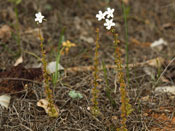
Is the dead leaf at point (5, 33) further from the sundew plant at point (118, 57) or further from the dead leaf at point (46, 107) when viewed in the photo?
the sundew plant at point (118, 57)

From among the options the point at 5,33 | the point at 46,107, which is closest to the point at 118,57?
the point at 46,107

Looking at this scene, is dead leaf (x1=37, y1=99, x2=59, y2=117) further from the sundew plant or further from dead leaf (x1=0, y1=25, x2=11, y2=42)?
dead leaf (x1=0, y1=25, x2=11, y2=42)

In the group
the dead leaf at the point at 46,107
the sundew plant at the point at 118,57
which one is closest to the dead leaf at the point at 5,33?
the dead leaf at the point at 46,107

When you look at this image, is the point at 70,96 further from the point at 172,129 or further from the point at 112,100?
the point at 172,129

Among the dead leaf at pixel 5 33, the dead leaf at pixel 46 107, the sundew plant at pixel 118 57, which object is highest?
the dead leaf at pixel 5 33

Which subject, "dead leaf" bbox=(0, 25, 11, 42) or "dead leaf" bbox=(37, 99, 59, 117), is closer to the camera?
"dead leaf" bbox=(37, 99, 59, 117)

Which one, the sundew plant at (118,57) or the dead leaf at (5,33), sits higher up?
the dead leaf at (5,33)

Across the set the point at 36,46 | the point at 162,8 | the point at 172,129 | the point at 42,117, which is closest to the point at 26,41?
the point at 36,46

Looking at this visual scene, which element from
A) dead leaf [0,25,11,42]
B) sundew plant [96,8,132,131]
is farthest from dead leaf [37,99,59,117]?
dead leaf [0,25,11,42]

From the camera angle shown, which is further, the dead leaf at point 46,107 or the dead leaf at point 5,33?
the dead leaf at point 5,33

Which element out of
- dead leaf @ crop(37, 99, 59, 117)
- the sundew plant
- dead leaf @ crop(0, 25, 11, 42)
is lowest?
dead leaf @ crop(37, 99, 59, 117)

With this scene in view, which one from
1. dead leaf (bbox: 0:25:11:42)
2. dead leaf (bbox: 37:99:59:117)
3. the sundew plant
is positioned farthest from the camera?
Result: dead leaf (bbox: 0:25:11:42)
